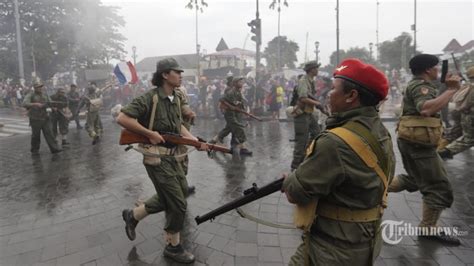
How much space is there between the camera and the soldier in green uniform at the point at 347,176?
1.76m

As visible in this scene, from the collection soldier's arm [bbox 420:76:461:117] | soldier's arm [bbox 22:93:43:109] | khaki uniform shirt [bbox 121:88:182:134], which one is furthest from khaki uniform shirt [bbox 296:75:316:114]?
soldier's arm [bbox 22:93:43:109]

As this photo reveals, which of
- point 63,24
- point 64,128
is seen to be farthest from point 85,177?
point 63,24

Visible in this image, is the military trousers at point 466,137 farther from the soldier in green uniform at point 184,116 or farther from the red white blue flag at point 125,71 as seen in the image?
the red white blue flag at point 125,71

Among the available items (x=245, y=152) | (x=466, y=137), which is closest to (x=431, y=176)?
(x=466, y=137)

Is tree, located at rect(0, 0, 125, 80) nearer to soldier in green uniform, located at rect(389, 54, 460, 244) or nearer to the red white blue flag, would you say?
the red white blue flag

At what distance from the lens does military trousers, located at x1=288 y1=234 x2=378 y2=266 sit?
1879mm

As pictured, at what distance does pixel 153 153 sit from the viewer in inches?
131

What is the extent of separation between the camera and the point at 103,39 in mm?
33438

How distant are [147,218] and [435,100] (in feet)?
11.6

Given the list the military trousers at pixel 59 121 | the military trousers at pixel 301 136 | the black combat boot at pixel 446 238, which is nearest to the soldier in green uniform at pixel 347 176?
the black combat boot at pixel 446 238

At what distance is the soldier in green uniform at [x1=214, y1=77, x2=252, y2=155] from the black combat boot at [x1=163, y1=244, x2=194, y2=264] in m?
4.55

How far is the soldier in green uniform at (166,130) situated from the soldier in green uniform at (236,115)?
4491mm

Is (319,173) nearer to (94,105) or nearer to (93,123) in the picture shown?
(93,123)

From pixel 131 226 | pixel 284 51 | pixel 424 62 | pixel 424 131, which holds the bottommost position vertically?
pixel 131 226
